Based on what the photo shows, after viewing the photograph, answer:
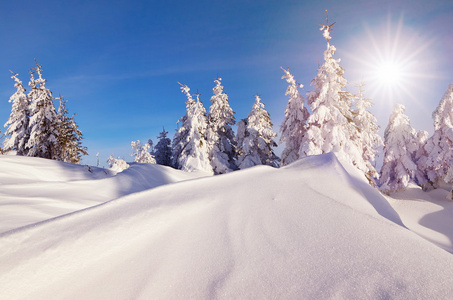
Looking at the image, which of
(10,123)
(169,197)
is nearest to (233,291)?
(169,197)

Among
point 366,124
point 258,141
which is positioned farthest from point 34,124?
point 366,124

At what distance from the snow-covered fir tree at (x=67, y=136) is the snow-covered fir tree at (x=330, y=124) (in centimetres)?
2421

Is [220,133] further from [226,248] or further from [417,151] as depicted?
[226,248]

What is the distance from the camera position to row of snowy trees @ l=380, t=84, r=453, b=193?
14281 millimetres

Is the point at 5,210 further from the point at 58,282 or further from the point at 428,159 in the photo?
the point at 428,159

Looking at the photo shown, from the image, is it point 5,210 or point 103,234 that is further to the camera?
point 5,210

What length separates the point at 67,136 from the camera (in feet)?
85.8

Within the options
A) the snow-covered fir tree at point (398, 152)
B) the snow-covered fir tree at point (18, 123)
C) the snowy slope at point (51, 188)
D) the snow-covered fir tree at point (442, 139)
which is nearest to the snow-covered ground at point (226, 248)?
the snowy slope at point (51, 188)

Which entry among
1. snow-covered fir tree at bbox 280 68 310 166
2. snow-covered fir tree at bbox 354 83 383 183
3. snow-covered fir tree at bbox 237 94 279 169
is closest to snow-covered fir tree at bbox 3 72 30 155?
snow-covered fir tree at bbox 237 94 279 169

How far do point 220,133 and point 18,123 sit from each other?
20.4m

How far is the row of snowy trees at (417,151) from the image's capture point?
46.9 ft

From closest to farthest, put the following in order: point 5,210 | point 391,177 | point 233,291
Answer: point 233,291 → point 5,210 → point 391,177

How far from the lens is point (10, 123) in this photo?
891 inches

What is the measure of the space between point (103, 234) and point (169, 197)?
33.7 inches
